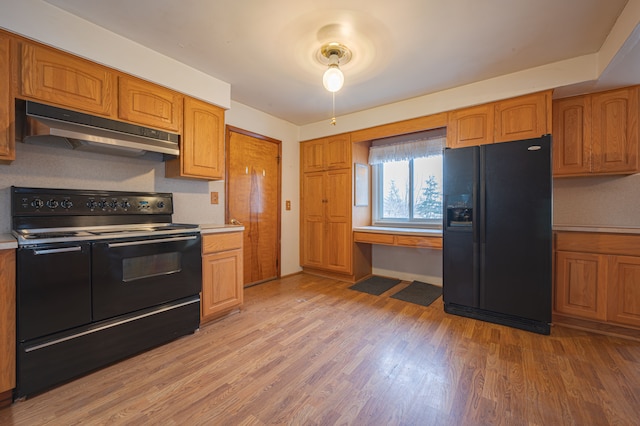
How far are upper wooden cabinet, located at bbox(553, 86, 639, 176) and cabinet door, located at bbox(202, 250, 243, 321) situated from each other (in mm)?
3320

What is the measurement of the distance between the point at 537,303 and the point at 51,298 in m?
3.54

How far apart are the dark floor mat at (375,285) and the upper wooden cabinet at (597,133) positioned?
224 centimetres

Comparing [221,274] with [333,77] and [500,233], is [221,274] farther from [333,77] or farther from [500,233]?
[500,233]

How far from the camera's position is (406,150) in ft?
12.3

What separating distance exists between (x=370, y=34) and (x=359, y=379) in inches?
96.7

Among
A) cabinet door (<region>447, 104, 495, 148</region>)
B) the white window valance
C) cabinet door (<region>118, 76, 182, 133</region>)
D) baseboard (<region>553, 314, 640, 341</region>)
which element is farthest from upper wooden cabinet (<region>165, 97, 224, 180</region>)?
baseboard (<region>553, 314, 640, 341</region>)

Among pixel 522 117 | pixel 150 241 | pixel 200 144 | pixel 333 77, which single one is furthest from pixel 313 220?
pixel 522 117

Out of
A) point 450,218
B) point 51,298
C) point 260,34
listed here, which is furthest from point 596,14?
point 51,298

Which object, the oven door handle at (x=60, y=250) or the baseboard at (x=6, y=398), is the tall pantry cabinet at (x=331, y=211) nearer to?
the oven door handle at (x=60, y=250)

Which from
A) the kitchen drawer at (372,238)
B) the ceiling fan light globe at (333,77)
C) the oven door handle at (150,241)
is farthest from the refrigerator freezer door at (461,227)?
the oven door handle at (150,241)

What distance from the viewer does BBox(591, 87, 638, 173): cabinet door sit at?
7.84 feet

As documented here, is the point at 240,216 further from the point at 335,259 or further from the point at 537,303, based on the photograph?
the point at 537,303

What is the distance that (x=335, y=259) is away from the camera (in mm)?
3994

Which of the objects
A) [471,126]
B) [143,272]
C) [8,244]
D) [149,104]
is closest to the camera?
[8,244]
